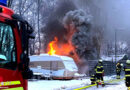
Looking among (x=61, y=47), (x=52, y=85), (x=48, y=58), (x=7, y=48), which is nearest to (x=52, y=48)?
(x=61, y=47)

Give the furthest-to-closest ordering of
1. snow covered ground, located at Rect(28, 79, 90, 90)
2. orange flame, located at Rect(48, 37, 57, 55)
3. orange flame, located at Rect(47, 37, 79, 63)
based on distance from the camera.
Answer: orange flame, located at Rect(47, 37, 79, 63), orange flame, located at Rect(48, 37, 57, 55), snow covered ground, located at Rect(28, 79, 90, 90)

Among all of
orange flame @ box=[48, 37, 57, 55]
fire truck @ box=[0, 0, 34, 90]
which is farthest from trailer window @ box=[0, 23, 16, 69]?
orange flame @ box=[48, 37, 57, 55]

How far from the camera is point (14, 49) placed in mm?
4086

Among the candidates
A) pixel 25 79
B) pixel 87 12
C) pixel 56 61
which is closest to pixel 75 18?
pixel 87 12

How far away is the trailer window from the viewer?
12.6ft

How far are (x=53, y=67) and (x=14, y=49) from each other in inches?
670

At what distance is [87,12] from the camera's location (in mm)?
36500

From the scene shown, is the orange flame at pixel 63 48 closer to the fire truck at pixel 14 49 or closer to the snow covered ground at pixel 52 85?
the snow covered ground at pixel 52 85

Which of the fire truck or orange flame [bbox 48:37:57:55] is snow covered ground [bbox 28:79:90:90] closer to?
the fire truck

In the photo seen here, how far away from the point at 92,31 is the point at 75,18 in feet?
10.9

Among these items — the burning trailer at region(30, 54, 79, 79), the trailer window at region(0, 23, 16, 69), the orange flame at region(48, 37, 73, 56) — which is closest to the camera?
the trailer window at region(0, 23, 16, 69)

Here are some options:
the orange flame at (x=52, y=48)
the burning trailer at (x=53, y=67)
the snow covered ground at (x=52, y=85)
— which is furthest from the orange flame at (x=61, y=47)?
the snow covered ground at (x=52, y=85)

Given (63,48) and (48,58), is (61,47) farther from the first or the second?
(48,58)

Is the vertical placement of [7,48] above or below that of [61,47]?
below
